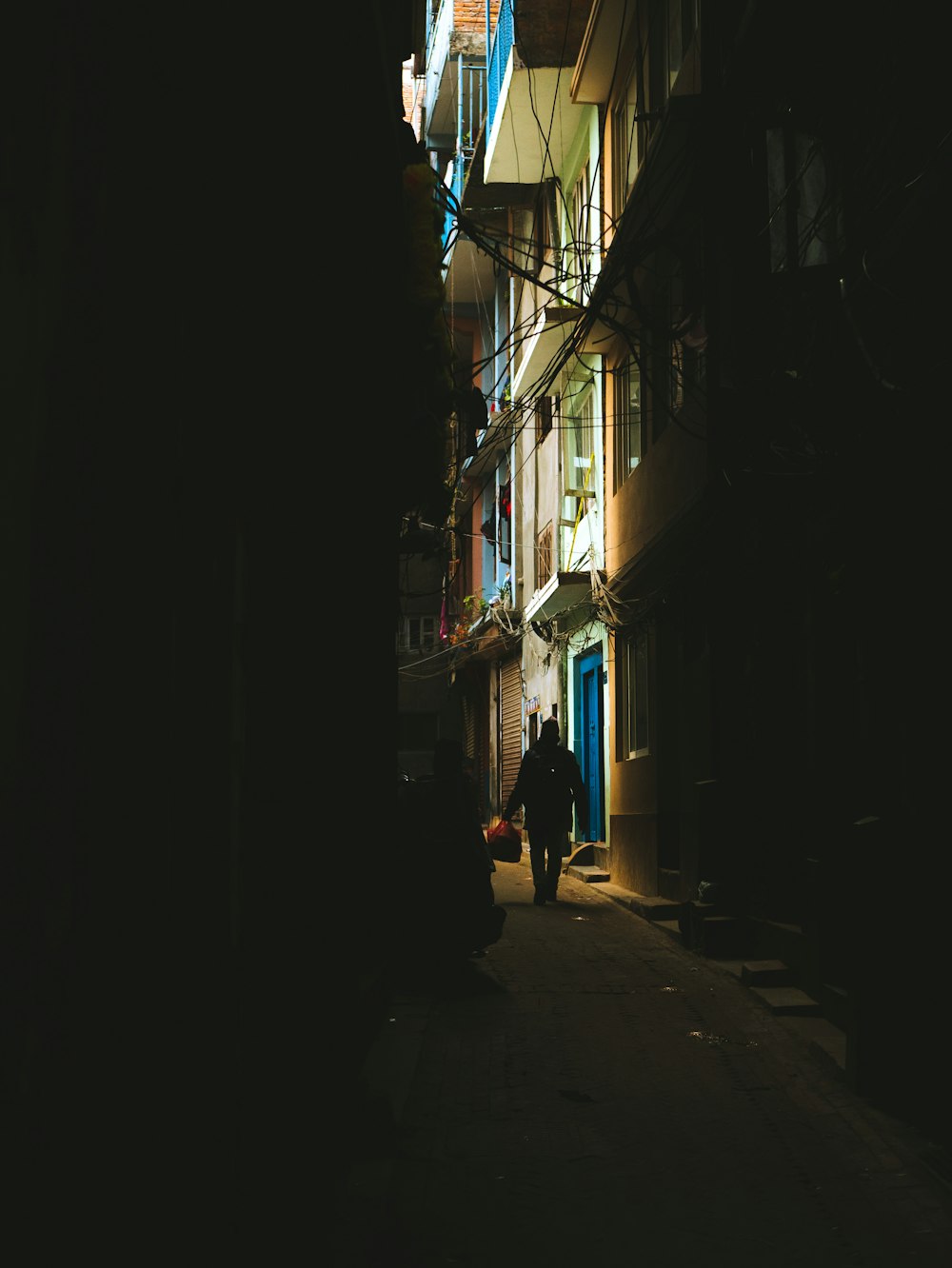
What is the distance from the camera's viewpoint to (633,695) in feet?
57.5

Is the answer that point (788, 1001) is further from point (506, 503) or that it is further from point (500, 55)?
point (506, 503)

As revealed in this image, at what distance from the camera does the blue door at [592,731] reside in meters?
20.3

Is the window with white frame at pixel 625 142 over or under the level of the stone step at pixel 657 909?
over

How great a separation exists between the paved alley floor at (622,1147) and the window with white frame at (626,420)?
9.58 meters

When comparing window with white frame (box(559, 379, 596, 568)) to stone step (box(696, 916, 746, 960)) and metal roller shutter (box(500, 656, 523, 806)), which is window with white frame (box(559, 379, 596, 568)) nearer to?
metal roller shutter (box(500, 656, 523, 806))

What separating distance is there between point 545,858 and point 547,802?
64 cm

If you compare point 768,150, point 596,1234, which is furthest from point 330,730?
point 768,150

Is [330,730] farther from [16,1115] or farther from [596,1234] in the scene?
[16,1115]

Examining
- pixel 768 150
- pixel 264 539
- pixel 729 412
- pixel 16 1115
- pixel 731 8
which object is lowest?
pixel 16 1115

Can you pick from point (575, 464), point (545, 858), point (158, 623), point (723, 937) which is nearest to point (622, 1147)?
point (158, 623)

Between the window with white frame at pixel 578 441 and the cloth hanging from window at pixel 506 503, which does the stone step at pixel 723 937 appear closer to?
the window with white frame at pixel 578 441

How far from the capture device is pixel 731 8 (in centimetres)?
1252

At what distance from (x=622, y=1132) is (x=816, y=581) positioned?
16.8 feet

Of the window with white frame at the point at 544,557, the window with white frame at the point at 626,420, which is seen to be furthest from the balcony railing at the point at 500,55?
the window with white frame at the point at 544,557
